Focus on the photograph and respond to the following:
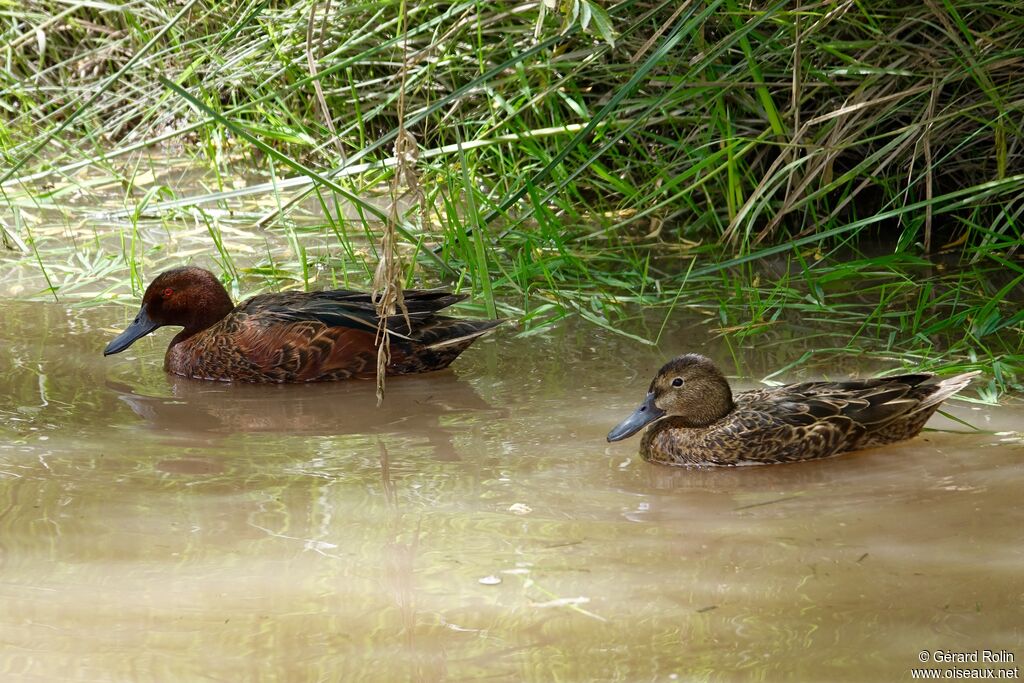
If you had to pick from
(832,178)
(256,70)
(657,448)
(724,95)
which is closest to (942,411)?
(657,448)

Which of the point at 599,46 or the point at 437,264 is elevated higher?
the point at 599,46

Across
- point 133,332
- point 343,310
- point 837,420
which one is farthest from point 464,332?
point 837,420

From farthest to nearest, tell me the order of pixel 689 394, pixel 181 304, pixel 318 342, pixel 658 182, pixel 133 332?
pixel 658 182 → pixel 181 304 → pixel 133 332 → pixel 318 342 → pixel 689 394

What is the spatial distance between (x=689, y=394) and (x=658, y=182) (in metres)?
2.49

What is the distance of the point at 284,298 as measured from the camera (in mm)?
5992

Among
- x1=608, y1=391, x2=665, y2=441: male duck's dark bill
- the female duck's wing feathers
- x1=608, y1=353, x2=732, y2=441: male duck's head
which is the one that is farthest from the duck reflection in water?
the female duck's wing feathers

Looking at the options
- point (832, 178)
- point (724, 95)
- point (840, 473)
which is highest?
point (724, 95)

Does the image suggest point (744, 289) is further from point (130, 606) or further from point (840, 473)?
point (130, 606)

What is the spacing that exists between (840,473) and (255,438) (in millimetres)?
2085

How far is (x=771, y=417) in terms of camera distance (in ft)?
15.1

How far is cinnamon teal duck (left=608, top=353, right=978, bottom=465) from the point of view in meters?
4.56

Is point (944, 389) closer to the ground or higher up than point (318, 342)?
closer to the ground

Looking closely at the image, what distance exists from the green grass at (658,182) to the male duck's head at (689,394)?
2.83 ft

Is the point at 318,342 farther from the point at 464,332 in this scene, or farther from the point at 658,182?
the point at 658,182
